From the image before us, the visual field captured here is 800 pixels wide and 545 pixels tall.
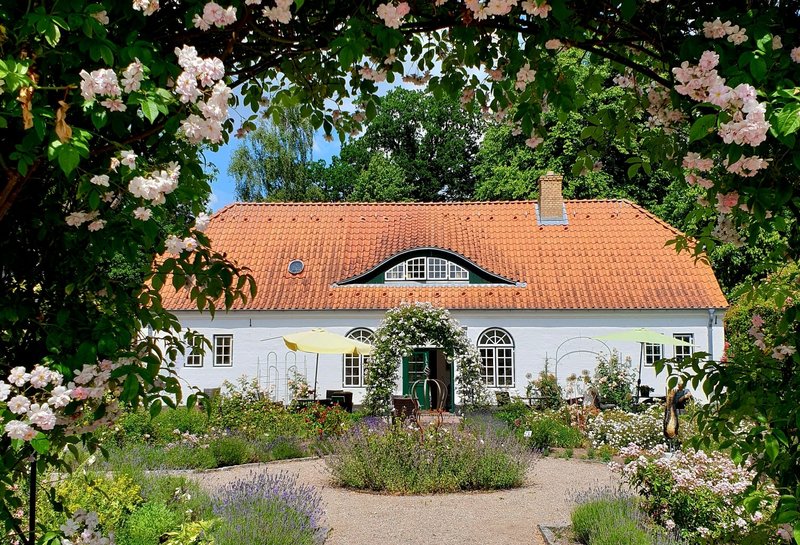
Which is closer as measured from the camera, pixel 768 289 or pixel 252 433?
pixel 768 289

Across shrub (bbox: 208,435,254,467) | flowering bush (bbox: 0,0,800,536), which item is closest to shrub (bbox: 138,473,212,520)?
flowering bush (bbox: 0,0,800,536)

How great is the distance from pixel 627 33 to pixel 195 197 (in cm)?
226

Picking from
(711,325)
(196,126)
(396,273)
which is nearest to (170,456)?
(196,126)

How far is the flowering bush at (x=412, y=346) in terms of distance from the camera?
727 inches

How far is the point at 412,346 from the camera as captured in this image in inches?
738

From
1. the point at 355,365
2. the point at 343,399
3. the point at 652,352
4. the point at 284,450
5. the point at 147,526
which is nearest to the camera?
the point at 147,526

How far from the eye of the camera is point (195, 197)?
7.93 feet

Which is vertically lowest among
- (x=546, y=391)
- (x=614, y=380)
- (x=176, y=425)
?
(x=176, y=425)

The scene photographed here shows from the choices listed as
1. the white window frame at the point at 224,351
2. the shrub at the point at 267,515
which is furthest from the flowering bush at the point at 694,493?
the white window frame at the point at 224,351

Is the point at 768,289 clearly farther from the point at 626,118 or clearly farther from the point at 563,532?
the point at 563,532

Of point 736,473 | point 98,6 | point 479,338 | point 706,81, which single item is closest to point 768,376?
point 706,81

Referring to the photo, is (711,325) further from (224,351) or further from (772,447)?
(772,447)

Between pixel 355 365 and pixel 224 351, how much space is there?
3954mm

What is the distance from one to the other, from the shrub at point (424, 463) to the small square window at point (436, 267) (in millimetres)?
11879
